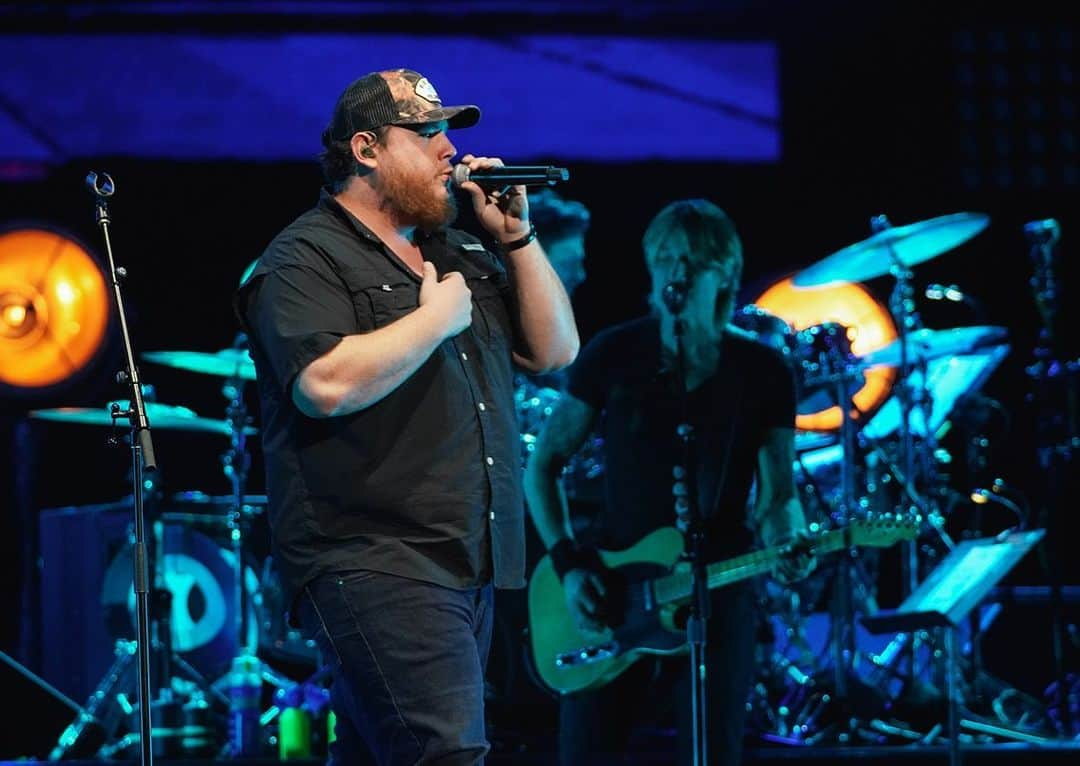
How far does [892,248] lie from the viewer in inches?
296

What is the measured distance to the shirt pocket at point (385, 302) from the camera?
11.7 ft

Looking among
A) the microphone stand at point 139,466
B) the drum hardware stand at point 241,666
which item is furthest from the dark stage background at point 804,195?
the microphone stand at point 139,466

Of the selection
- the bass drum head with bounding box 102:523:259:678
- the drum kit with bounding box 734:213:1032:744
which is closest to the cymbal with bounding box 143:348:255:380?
the bass drum head with bounding box 102:523:259:678

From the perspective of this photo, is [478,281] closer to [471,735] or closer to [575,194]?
[471,735]

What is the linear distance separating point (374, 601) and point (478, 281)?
0.88 meters

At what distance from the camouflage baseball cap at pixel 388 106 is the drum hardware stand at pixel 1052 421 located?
4.35 metres

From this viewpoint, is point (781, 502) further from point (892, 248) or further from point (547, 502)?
point (892, 248)

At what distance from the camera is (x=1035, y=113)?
9.82 m

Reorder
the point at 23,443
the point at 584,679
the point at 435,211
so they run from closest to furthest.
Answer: the point at 435,211 → the point at 584,679 → the point at 23,443

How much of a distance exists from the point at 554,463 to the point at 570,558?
35 centimetres

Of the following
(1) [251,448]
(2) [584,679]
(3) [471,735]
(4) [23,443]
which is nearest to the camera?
(3) [471,735]

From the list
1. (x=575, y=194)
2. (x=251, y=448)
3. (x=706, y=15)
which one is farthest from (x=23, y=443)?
(x=706, y=15)

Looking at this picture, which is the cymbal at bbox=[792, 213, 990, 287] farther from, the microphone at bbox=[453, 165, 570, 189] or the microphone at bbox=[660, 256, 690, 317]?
the microphone at bbox=[453, 165, 570, 189]

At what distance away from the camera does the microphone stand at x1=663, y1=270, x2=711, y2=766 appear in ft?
15.2
